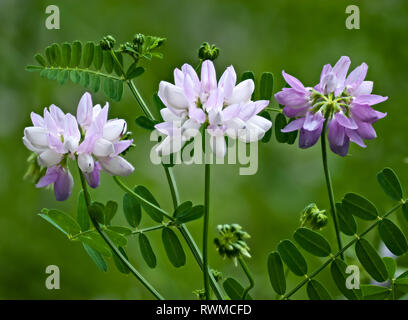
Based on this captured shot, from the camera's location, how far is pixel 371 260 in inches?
18.6

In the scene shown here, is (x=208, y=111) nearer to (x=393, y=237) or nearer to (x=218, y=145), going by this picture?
(x=218, y=145)

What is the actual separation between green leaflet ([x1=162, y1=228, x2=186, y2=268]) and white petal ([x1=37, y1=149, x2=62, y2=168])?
126 mm

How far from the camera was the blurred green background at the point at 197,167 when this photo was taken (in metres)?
1.13

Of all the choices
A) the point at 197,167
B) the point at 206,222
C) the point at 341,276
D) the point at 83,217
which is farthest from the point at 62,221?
the point at 197,167

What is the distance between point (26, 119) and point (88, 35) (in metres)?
0.26

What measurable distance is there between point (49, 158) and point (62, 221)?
88mm

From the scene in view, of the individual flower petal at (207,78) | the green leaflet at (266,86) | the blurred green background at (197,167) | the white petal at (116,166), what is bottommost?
the white petal at (116,166)

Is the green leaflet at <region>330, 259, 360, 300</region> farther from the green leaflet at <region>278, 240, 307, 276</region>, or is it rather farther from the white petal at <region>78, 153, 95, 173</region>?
the white petal at <region>78, 153, 95, 173</region>

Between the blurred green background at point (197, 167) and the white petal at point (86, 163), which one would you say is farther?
the blurred green background at point (197, 167)

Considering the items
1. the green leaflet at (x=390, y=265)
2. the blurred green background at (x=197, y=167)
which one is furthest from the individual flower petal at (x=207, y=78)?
the blurred green background at (x=197, y=167)

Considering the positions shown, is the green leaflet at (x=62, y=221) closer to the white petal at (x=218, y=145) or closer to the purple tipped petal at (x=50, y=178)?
the purple tipped petal at (x=50, y=178)

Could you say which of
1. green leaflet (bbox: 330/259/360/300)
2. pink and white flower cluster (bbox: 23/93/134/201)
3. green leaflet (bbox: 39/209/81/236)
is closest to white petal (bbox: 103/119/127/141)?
pink and white flower cluster (bbox: 23/93/134/201)
